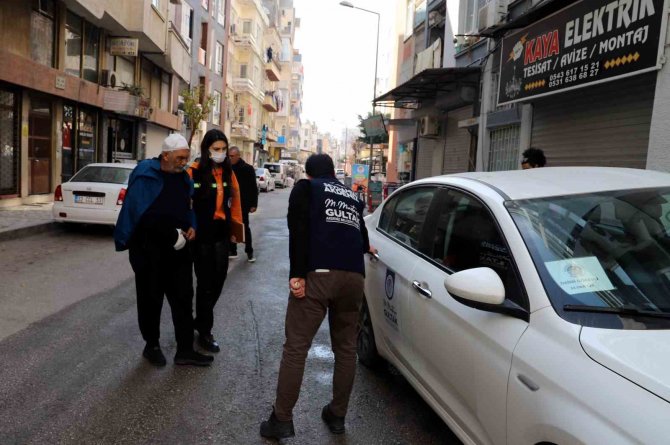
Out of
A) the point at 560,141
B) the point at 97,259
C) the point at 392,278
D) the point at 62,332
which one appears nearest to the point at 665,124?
the point at 560,141

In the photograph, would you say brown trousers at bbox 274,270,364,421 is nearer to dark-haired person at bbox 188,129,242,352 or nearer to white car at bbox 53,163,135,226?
dark-haired person at bbox 188,129,242,352

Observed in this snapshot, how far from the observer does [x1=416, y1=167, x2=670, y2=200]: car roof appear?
2.87 metres

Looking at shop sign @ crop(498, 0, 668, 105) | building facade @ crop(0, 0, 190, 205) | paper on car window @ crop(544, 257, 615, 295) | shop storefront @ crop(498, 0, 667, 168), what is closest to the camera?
paper on car window @ crop(544, 257, 615, 295)

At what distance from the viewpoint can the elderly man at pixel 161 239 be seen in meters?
3.97

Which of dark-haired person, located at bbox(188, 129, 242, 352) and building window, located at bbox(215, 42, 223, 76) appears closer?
dark-haired person, located at bbox(188, 129, 242, 352)

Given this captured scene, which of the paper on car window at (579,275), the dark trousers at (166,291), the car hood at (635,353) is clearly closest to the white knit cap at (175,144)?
the dark trousers at (166,291)

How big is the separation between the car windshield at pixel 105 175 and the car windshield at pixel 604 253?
9184 mm

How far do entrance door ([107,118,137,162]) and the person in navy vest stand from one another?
18242 millimetres

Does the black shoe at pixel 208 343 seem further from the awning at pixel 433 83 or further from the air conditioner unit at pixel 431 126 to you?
the air conditioner unit at pixel 431 126

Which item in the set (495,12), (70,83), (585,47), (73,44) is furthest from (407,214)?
(73,44)

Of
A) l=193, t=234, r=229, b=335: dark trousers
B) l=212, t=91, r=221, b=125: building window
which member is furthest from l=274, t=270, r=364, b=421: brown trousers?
l=212, t=91, r=221, b=125: building window

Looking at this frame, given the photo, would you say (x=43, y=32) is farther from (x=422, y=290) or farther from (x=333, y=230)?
(x=422, y=290)

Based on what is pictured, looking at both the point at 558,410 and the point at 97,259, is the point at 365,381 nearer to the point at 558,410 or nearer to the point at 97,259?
the point at 558,410

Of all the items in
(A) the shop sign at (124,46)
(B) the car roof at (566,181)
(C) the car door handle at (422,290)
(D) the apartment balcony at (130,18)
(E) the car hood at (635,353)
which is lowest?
(C) the car door handle at (422,290)
